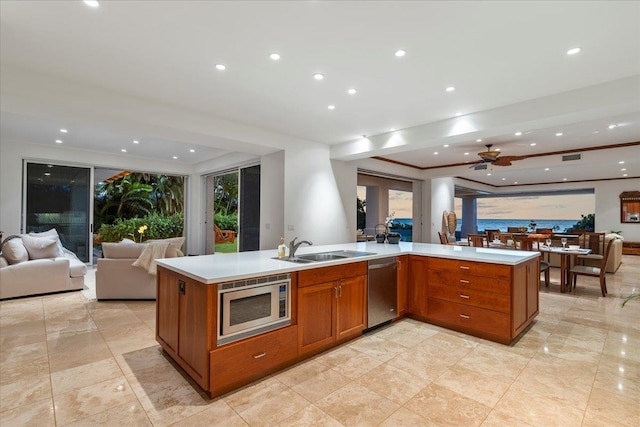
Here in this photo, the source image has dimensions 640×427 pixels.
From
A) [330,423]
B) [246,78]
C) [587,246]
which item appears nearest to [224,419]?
[330,423]

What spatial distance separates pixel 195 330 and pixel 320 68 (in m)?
2.57

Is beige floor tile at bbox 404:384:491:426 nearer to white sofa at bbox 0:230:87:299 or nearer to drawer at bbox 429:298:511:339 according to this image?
drawer at bbox 429:298:511:339

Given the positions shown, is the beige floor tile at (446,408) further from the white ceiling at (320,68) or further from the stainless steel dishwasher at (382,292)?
the white ceiling at (320,68)

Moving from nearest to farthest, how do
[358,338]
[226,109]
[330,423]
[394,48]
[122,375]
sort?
[330,423]
[122,375]
[394,48]
[358,338]
[226,109]

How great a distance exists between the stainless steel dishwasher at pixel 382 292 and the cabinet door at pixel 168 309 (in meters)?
1.89

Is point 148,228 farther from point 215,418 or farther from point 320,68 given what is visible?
point 215,418

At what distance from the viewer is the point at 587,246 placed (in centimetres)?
652

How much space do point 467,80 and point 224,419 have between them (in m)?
3.70

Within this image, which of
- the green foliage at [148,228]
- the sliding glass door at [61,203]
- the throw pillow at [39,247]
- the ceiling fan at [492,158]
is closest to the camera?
the throw pillow at [39,247]

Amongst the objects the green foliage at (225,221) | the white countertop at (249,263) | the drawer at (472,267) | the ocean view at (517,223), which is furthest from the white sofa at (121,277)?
the ocean view at (517,223)

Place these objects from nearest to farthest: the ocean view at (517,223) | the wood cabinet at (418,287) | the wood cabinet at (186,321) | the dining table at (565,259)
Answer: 1. the wood cabinet at (186,321)
2. the wood cabinet at (418,287)
3. the dining table at (565,259)
4. the ocean view at (517,223)

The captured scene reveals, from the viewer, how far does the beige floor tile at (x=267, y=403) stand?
1.98 meters

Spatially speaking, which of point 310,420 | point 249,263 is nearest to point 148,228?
point 249,263

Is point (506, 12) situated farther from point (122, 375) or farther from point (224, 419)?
point (122, 375)
